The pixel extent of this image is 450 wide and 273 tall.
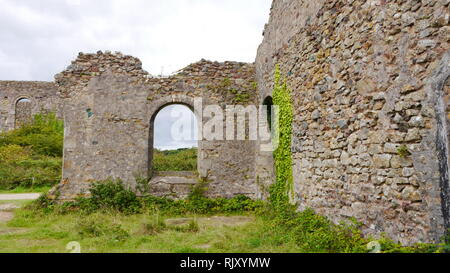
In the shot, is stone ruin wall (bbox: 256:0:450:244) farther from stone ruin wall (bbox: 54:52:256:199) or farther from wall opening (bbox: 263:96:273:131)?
stone ruin wall (bbox: 54:52:256:199)

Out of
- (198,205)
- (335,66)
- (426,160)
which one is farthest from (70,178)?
(426,160)

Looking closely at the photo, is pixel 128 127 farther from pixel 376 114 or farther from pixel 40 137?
pixel 40 137

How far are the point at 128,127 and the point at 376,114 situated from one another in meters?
6.43

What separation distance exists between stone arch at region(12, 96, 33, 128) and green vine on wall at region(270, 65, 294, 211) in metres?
20.1

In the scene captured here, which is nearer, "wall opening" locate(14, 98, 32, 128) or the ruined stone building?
the ruined stone building

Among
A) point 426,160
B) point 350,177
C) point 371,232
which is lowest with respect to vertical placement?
point 371,232

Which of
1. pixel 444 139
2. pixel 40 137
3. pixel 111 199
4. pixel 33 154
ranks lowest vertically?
pixel 111 199

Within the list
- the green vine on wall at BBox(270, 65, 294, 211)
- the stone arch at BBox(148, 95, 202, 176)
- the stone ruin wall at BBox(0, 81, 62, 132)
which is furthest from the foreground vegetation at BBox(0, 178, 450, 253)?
the stone ruin wall at BBox(0, 81, 62, 132)

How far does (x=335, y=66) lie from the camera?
4.78 metres

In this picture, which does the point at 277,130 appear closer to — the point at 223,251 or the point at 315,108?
the point at 315,108

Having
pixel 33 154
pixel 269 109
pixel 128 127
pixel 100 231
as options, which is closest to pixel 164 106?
pixel 128 127

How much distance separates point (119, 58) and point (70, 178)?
142 inches

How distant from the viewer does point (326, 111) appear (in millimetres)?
5027

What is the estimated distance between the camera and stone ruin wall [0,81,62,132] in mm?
20516
